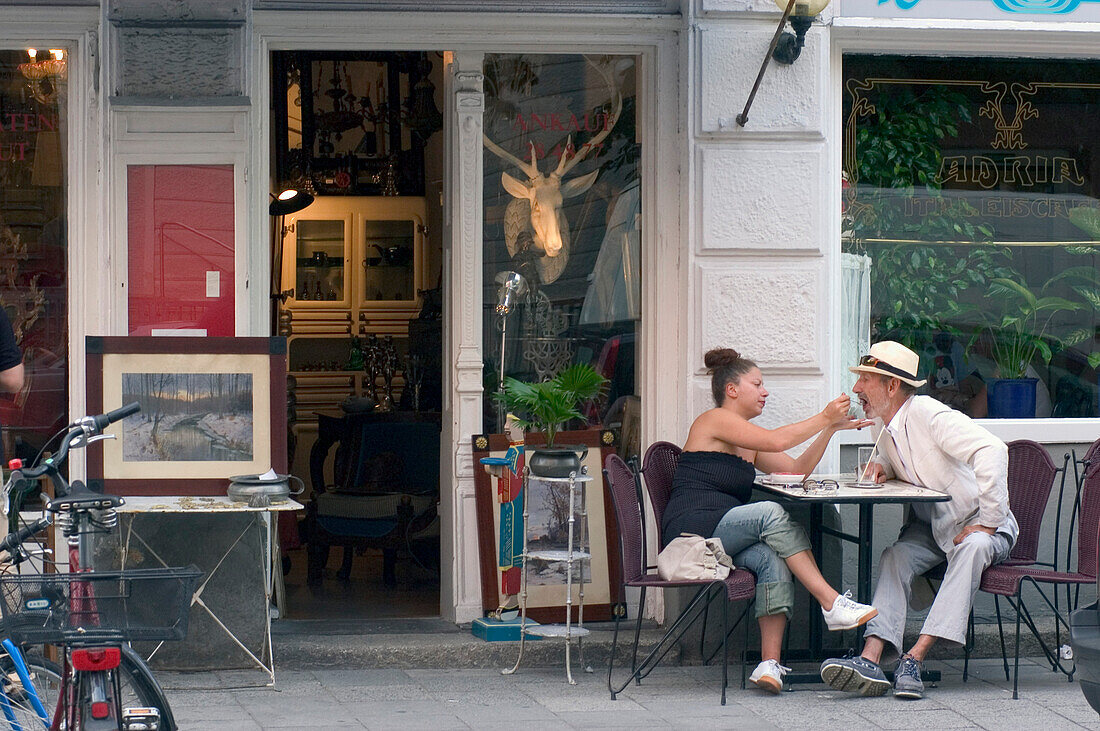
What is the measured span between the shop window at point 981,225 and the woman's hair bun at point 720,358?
0.94 metres

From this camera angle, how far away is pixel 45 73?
6.61 metres

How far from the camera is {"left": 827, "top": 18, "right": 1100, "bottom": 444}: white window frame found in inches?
269

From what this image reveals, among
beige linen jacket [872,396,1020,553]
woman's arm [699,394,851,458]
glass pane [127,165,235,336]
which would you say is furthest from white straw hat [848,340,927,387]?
glass pane [127,165,235,336]

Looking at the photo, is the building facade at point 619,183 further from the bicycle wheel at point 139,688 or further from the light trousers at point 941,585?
the bicycle wheel at point 139,688

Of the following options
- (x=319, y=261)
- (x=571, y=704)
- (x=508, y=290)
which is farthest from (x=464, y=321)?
(x=319, y=261)

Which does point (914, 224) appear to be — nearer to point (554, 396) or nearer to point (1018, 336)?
point (1018, 336)

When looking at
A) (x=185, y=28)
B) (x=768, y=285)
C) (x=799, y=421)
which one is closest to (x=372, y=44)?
(x=185, y=28)

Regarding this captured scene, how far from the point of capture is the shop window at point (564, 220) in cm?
700

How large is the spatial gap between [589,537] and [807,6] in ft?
8.61

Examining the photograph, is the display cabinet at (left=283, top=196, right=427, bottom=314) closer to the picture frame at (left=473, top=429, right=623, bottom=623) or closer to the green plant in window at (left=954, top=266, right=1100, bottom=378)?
the picture frame at (left=473, top=429, right=623, bottom=623)

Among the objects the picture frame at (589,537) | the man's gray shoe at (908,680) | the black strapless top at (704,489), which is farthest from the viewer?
the picture frame at (589,537)

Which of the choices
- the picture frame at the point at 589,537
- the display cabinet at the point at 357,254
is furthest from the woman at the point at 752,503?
the display cabinet at the point at 357,254

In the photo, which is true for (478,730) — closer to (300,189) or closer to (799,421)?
(799,421)

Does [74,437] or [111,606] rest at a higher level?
[74,437]
